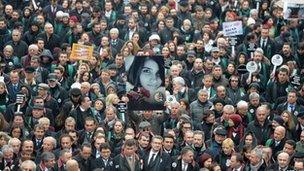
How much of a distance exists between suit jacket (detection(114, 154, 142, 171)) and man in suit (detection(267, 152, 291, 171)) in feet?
6.87

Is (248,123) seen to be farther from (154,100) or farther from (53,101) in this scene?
(53,101)

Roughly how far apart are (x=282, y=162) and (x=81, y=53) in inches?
215

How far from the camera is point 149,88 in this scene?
65.3ft

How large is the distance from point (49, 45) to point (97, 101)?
4.49 metres

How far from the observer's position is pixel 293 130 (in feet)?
67.1

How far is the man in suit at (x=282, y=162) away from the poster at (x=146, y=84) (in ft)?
7.66

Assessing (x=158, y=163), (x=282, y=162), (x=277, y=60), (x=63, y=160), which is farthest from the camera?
(x=277, y=60)

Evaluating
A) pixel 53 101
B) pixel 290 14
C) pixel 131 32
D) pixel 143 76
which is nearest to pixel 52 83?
pixel 53 101

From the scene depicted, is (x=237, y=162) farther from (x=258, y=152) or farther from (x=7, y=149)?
(x=7, y=149)

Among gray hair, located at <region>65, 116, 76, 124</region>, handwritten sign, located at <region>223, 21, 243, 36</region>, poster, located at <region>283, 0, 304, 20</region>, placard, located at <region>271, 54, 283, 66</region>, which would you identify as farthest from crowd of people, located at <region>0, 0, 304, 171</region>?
poster, located at <region>283, 0, 304, 20</region>

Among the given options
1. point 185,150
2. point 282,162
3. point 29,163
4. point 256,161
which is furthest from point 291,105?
point 29,163

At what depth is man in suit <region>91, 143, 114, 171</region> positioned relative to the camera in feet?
61.3

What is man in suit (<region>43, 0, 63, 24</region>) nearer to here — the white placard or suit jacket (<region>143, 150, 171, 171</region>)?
the white placard

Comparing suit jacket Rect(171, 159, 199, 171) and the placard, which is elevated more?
the placard
